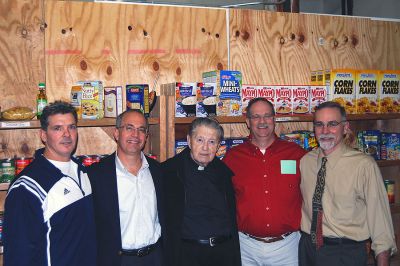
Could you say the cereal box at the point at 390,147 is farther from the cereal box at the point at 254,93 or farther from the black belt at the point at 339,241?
the black belt at the point at 339,241

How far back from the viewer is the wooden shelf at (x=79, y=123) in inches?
121

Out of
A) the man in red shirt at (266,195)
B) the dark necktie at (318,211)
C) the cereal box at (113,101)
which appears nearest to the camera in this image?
the dark necktie at (318,211)

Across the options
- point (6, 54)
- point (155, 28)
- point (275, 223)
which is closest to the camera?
point (275, 223)

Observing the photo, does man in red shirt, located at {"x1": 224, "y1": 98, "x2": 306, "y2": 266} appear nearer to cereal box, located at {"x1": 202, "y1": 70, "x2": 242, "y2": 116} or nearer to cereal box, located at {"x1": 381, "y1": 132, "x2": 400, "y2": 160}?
cereal box, located at {"x1": 202, "y1": 70, "x2": 242, "y2": 116}

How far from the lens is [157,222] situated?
10.1 feet

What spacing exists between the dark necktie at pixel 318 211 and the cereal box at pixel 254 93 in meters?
0.89

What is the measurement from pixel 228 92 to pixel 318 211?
1.16 meters

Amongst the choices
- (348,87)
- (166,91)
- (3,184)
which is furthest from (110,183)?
(348,87)

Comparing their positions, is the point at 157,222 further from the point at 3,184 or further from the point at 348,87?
the point at 348,87

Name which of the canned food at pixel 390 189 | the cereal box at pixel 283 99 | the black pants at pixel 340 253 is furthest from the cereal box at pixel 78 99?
the canned food at pixel 390 189

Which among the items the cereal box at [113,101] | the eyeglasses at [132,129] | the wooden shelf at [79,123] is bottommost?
the eyeglasses at [132,129]

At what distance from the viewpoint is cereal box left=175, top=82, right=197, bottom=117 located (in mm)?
3480

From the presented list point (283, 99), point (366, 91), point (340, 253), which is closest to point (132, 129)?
point (283, 99)

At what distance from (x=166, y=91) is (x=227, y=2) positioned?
4.54m
